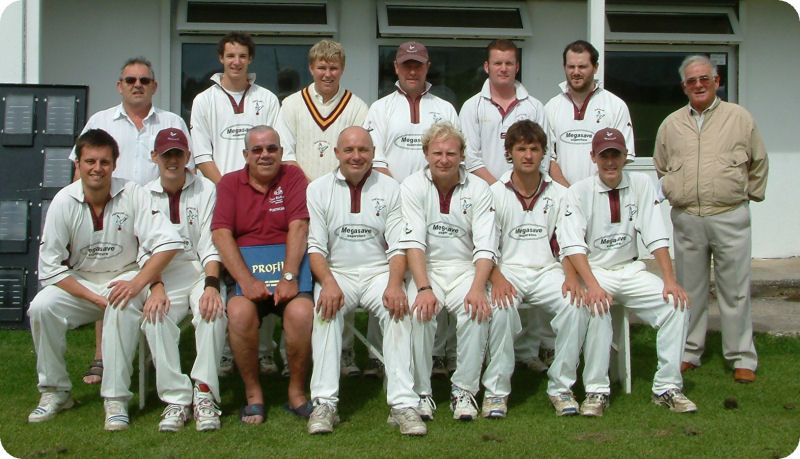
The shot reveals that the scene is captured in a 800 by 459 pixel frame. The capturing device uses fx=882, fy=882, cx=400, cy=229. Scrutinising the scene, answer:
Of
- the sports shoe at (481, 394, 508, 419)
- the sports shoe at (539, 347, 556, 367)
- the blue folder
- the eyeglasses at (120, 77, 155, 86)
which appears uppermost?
the eyeglasses at (120, 77, 155, 86)

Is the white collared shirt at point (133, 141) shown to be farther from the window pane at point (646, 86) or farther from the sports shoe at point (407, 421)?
the window pane at point (646, 86)

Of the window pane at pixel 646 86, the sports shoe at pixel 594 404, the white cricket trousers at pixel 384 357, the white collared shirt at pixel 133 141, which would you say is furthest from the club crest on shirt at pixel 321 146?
the window pane at pixel 646 86

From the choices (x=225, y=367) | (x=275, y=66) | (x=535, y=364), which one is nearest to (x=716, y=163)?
(x=535, y=364)

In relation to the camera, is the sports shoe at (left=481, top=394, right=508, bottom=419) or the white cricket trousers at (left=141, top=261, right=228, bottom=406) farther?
the sports shoe at (left=481, top=394, right=508, bottom=419)

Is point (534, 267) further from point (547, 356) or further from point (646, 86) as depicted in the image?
point (646, 86)

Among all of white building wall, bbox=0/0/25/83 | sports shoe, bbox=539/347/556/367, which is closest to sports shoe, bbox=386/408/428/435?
sports shoe, bbox=539/347/556/367

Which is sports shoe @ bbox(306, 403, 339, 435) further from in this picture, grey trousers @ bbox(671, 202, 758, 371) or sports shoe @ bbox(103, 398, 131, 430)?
grey trousers @ bbox(671, 202, 758, 371)

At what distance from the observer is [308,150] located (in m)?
5.47

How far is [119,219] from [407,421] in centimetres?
192

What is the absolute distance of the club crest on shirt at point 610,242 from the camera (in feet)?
16.8

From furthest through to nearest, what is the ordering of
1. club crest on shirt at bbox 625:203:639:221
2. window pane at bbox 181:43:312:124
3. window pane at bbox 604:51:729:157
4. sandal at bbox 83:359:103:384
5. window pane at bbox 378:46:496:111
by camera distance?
window pane at bbox 604:51:729:157 → window pane at bbox 378:46:496:111 → window pane at bbox 181:43:312:124 → sandal at bbox 83:359:103:384 → club crest on shirt at bbox 625:203:639:221

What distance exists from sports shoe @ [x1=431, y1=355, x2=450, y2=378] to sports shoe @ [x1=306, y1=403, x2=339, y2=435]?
1.00 m

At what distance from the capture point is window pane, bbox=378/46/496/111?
8.16 metres

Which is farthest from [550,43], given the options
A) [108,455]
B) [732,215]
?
[108,455]
